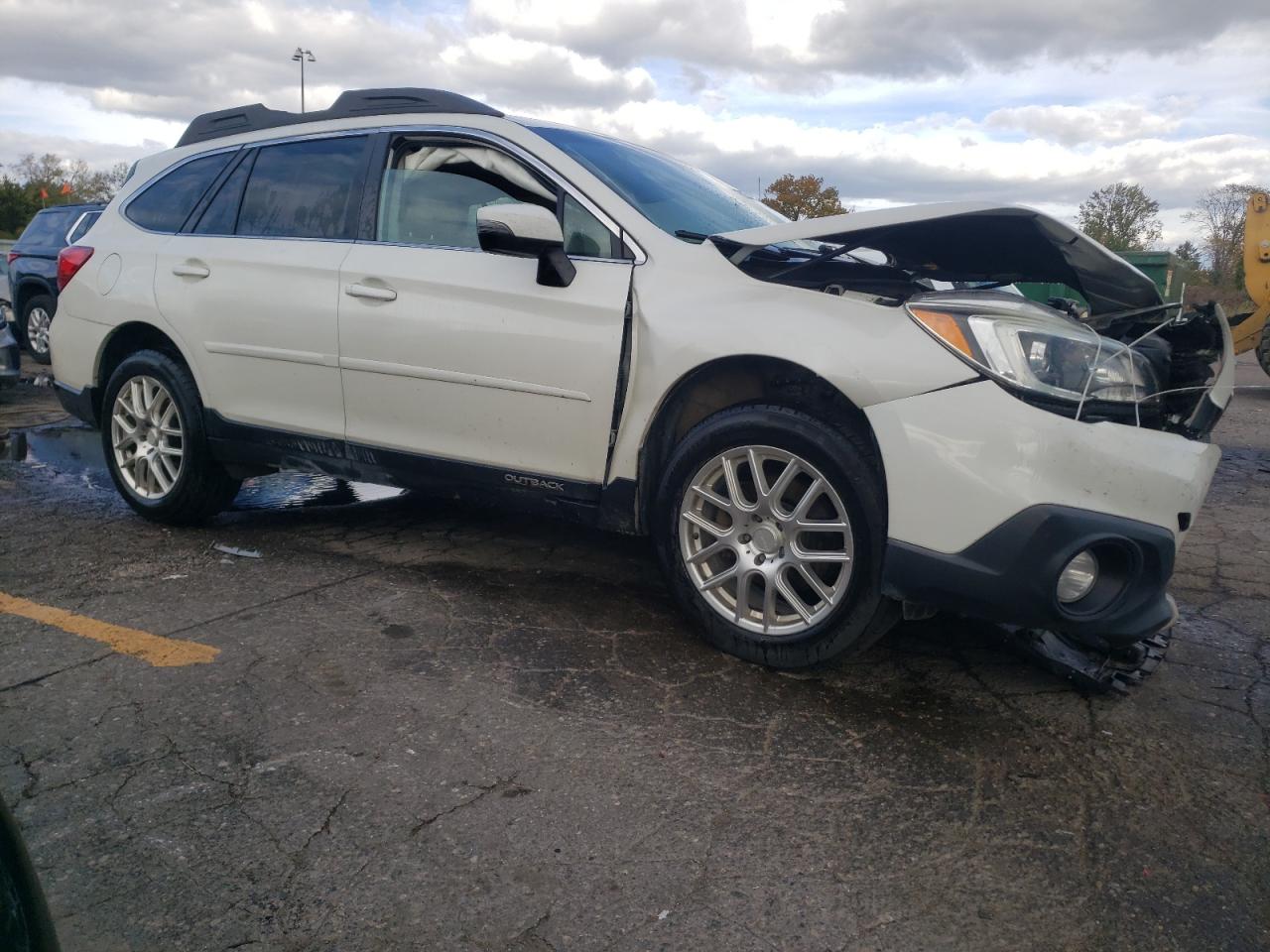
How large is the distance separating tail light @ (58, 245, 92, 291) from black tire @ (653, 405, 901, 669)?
343 centimetres

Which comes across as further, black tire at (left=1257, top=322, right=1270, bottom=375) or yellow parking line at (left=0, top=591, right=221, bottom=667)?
black tire at (left=1257, top=322, right=1270, bottom=375)

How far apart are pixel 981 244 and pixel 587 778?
2.22 m

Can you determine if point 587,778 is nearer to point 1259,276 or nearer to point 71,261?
point 71,261

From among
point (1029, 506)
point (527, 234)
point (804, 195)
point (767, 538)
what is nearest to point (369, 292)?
point (527, 234)

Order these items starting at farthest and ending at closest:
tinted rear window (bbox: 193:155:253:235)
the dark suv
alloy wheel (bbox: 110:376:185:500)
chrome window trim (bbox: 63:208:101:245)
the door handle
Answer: the dark suv < chrome window trim (bbox: 63:208:101:245) < alloy wheel (bbox: 110:376:185:500) < tinted rear window (bbox: 193:155:253:235) < the door handle

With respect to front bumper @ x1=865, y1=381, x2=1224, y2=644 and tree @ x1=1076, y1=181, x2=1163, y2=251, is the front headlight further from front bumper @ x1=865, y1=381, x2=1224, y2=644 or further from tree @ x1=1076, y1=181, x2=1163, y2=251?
tree @ x1=1076, y1=181, x2=1163, y2=251

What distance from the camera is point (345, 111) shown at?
4438 mm

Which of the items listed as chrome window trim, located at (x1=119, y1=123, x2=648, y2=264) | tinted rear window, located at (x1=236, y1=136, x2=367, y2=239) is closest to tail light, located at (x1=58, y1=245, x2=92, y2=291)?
chrome window trim, located at (x1=119, y1=123, x2=648, y2=264)

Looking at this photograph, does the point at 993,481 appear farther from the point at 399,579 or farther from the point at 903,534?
the point at 399,579

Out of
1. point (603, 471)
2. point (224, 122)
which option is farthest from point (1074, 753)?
point (224, 122)

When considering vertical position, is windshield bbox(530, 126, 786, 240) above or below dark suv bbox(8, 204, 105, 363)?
above

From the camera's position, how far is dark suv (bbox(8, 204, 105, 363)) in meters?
12.1

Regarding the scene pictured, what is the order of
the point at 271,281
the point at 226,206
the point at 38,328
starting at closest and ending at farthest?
1. the point at 271,281
2. the point at 226,206
3. the point at 38,328

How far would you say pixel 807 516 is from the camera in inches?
129
